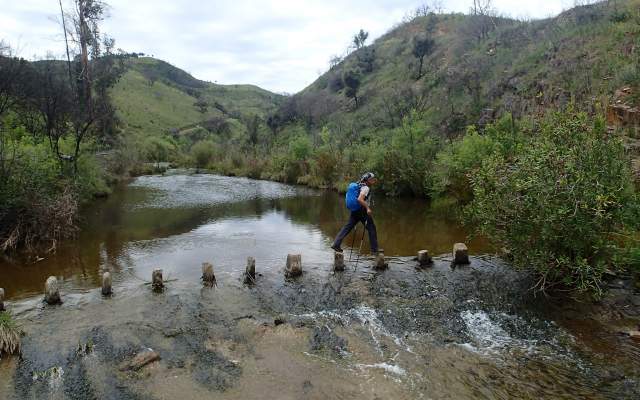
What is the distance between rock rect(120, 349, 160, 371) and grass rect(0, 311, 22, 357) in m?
1.86

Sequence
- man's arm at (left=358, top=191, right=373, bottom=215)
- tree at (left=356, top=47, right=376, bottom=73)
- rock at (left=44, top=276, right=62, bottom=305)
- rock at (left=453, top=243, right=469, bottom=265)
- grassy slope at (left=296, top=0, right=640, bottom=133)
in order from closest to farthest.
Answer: rock at (left=44, top=276, right=62, bottom=305), man's arm at (left=358, top=191, right=373, bottom=215), rock at (left=453, top=243, right=469, bottom=265), grassy slope at (left=296, top=0, right=640, bottom=133), tree at (left=356, top=47, right=376, bottom=73)

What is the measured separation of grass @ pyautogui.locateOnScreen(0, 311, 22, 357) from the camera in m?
6.65

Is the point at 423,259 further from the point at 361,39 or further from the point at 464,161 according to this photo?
the point at 361,39

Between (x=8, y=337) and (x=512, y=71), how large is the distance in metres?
33.8

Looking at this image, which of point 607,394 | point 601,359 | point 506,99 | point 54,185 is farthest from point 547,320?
point 506,99

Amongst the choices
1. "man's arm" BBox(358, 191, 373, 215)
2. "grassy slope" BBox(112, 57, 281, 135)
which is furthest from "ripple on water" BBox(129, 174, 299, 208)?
"grassy slope" BBox(112, 57, 281, 135)

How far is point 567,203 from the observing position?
739 cm

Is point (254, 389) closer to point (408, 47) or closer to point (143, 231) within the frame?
point (143, 231)

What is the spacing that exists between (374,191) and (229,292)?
16779 mm

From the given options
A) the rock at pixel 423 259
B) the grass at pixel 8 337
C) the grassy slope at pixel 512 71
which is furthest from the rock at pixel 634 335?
the grass at pixel 8 337

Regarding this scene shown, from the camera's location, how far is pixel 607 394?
221 inches

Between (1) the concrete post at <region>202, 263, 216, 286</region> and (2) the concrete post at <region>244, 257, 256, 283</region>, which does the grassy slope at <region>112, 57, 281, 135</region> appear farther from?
(2) the concrete post at <region>244, 257, 256, 283</region>

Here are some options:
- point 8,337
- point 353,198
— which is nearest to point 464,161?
point 353,198

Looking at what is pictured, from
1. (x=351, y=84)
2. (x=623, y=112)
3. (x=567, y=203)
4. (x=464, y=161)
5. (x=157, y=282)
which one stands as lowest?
(x=157, y=282)
